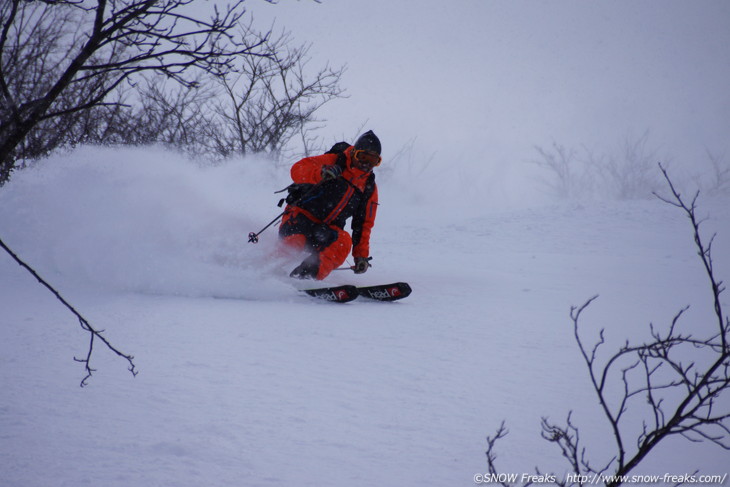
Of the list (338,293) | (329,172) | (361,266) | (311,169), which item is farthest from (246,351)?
(311,169)

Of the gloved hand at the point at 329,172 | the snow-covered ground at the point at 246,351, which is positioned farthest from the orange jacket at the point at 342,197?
the snow-covered ground at the point at 246,351

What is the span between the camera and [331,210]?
18.7 ft

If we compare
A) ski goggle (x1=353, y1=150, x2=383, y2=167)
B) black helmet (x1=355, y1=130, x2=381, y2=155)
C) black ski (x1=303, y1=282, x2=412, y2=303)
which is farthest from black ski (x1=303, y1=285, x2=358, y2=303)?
black helmet (x1=355, y1=130, x2=381, y2=155)

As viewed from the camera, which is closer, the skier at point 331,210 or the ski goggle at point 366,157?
the ski goggle at point 366,157

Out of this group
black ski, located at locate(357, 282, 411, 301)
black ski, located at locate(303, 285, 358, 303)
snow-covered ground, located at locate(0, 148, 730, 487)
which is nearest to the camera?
snow-covered ground, located at locate(0, 148, 730, 487)

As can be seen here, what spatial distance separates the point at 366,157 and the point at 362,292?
1529mm

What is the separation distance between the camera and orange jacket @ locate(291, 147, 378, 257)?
18.0 feet

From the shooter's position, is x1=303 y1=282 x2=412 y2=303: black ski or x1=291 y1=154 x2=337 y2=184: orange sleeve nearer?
x1=303 y1=282 x2=412 y2=303: black ski

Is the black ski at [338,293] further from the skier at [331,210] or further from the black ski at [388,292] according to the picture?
the skier at [331,210]

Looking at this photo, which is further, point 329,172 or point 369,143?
point 369,143

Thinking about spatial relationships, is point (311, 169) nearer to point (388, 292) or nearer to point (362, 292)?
point (362, 292)

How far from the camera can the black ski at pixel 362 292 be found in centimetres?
461

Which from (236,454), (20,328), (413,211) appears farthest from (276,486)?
(413,211)

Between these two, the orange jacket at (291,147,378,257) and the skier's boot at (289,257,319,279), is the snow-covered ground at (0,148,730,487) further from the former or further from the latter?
the orange jacket at (291,147,378,257)
